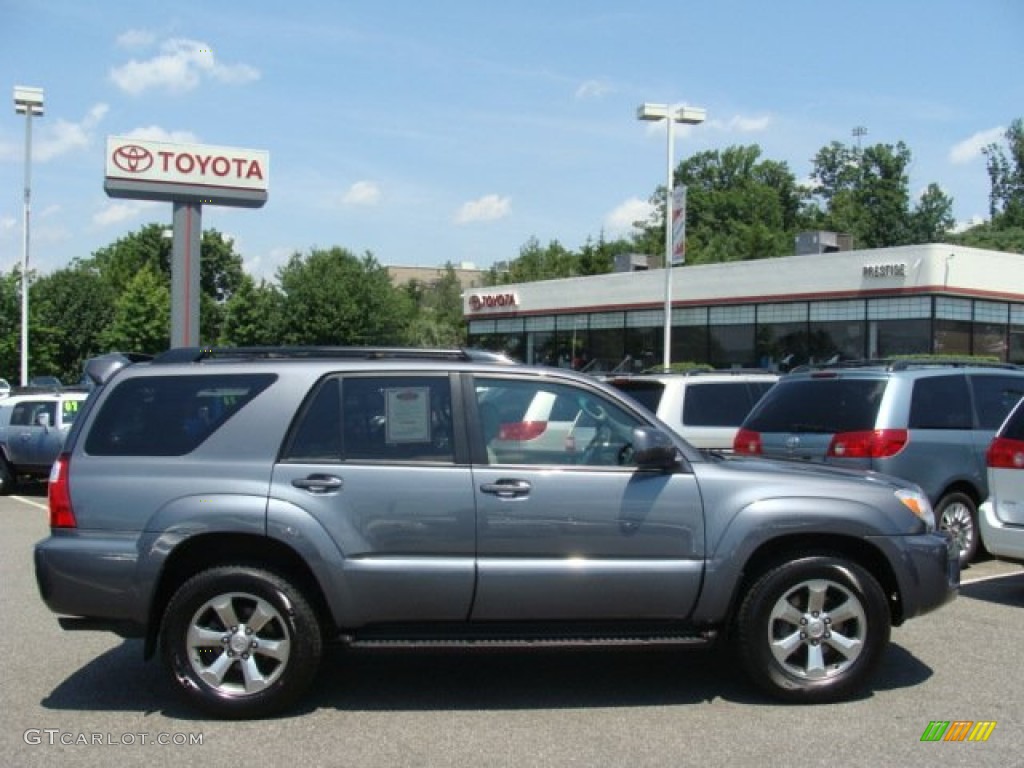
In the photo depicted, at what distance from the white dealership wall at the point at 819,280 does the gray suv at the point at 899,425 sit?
18545mm

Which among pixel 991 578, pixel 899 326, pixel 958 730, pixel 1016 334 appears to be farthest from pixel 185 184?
pixel 958 730

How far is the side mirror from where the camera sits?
17.4 feet

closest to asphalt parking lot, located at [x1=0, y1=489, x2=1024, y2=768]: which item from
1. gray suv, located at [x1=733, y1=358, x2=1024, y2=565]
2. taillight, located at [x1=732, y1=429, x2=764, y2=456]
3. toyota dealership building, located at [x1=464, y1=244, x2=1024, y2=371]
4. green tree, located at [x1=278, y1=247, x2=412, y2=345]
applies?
gray suv, located at [x1=733, y1=358, x2=1024, y2=565]

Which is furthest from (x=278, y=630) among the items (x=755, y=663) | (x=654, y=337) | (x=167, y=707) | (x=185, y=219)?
(x=654, y=337)

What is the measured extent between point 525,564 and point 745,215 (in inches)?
3085

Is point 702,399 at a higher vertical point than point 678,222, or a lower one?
lower

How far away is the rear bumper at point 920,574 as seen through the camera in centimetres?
558

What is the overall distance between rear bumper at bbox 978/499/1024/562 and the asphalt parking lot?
1.07 m

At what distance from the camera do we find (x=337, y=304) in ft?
176

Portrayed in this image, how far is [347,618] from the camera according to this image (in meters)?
5.27

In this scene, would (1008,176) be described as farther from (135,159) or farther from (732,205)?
(135,159)

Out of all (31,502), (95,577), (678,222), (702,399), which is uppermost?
(678,222)

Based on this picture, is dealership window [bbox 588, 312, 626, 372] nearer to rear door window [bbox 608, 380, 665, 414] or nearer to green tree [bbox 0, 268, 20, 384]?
green tree [bbox 0, 268, 20, 384]

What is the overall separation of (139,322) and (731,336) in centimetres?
3287
